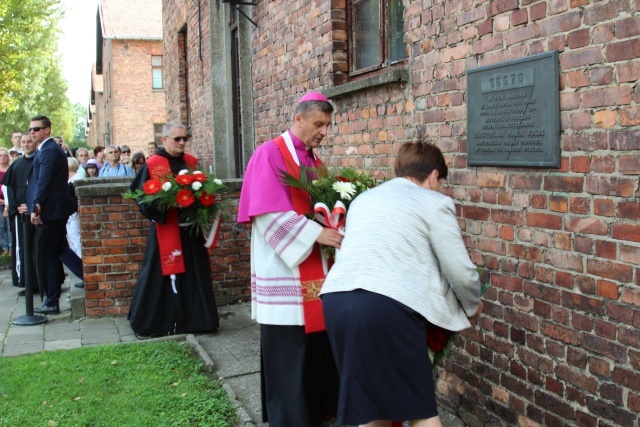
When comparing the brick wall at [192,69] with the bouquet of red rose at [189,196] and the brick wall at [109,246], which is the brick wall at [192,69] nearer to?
the brick wall at [109,246]

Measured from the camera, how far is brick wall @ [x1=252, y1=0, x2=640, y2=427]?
3242mm

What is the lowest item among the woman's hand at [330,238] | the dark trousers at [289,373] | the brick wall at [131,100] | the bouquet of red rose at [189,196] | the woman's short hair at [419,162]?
the dark trousers at [289,373]

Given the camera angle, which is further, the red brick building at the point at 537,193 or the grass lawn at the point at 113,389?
the grass lawn at the point at 113,389

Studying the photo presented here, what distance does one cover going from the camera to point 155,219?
6.77 meters

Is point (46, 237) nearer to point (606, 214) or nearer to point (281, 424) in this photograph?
point (281, 424)

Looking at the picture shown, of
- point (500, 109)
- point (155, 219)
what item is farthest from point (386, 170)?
point (155, 219)

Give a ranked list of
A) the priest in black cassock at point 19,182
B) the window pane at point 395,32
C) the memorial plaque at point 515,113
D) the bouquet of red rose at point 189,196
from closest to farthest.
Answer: the memorial plaque at point 515,113
the window pane at point 395,32
the bouquet of red rose at point 189,196
the priest in black cassock at point 19,182

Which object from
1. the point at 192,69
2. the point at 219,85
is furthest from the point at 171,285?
the point at 192,69

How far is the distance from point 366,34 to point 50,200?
12.8ft

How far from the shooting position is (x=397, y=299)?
121 inches

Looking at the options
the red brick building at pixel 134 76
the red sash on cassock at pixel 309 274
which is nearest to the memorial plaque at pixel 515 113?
the red sash on cassock at pixel 309 274

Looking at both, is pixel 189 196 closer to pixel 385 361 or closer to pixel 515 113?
pixel 515 113

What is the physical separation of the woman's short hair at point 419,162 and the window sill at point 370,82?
177cm

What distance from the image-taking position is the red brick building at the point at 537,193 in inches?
128
